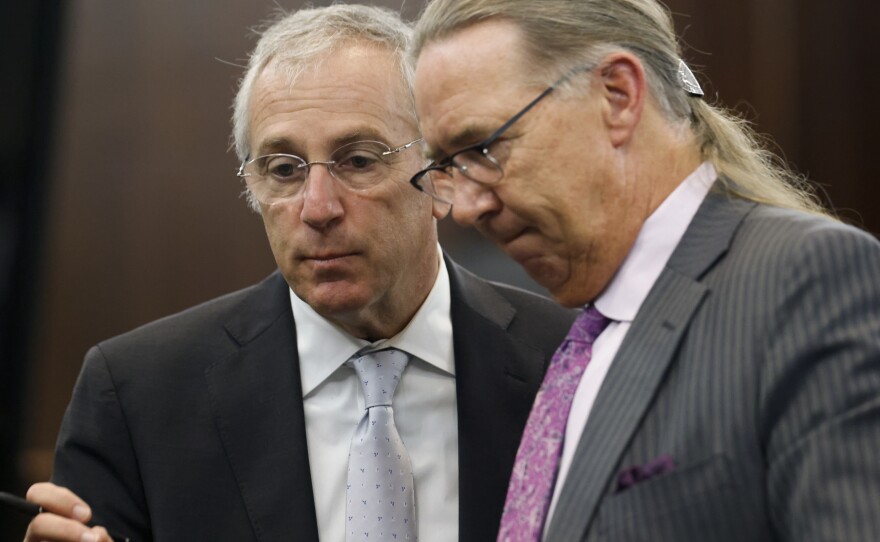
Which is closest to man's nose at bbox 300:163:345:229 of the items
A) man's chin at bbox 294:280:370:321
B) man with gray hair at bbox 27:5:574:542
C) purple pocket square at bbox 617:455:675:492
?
man with gray hair at bbox 27:5:574:542

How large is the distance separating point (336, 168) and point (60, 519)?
74cm

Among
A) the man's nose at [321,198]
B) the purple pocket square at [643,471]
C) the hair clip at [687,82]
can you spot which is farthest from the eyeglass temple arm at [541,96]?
the man's nose at [321,198]

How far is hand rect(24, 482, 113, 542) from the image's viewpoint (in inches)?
58.4

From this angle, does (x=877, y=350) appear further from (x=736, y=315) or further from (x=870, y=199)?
(x=870, y=199)

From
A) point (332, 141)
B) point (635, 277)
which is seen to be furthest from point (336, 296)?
point (635, 277)

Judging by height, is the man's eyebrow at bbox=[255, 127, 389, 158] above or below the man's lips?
above

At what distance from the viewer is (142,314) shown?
3213mm

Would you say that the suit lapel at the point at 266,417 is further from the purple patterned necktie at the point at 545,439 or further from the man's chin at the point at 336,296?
the purple patterned necktie at the point at 545,439

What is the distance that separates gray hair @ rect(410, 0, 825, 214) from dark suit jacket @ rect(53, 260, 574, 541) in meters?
0.69

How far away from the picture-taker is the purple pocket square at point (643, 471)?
1121 millimetres

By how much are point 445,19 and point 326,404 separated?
791mm

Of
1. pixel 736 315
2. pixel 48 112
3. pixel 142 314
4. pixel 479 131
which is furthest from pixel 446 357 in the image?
pixel 48 112

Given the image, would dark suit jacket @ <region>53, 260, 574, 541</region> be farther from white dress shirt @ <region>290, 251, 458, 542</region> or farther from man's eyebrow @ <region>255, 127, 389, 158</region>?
man's eyebrow @ <region>255, 127, 389, 158</region>

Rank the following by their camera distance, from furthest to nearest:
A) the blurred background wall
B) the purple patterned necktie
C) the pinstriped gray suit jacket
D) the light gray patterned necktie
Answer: the blurred background wall → the light gray patterned necktie → the purple patterned necktie → the pinstriped gray suit jacket
